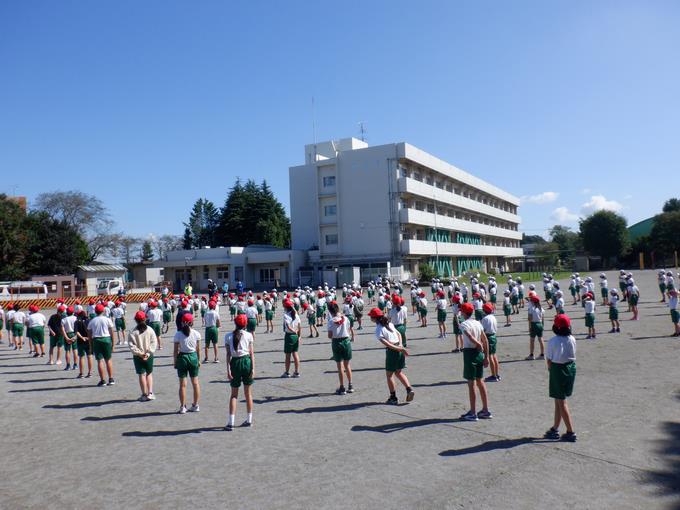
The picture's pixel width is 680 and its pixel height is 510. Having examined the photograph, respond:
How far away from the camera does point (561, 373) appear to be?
6.59 meters

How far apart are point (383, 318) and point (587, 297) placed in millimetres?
9185

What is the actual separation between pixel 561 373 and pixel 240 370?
4606mm

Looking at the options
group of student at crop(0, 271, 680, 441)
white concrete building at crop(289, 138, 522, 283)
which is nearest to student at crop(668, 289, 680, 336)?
group of student at crop(0, 271, 680, 441)

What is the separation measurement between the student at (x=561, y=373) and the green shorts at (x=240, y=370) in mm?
4349

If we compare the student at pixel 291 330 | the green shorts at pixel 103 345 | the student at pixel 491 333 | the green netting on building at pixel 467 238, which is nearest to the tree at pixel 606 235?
the green netting on building at pixel 467 238

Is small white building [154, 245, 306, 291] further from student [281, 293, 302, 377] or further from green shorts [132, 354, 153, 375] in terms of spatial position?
green shorts [132, 354, 153, 375]

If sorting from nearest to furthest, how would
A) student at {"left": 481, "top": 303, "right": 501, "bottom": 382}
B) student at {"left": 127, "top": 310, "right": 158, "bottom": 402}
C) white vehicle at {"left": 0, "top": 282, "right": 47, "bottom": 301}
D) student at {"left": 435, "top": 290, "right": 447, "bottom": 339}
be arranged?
student at {"left": 127, "top": 310, "right": 158, "bottom": 402}, student at {"left": 481, "top": 303, "right": 501, "bottom": 382}, student at {"left": 435, "top": 290, "right": 447, "bottom": 339}, white vehicle at {"left": 0, "top": 282, "right": 47, "bottom": 301}

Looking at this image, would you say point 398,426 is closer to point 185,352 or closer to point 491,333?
point 491,333

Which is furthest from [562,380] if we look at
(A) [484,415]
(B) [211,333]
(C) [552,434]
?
(B) [211,333]

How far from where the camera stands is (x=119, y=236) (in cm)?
7175

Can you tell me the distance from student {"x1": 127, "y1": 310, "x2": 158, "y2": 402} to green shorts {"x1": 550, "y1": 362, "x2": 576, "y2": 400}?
683 cm

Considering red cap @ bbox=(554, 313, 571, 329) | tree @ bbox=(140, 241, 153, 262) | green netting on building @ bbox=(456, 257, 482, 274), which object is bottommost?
red cap @ bbox=(554, 313, 571, 329)

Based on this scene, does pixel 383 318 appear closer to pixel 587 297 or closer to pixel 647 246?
pixel 587 297

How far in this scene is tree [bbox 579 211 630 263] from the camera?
74.7 metres
